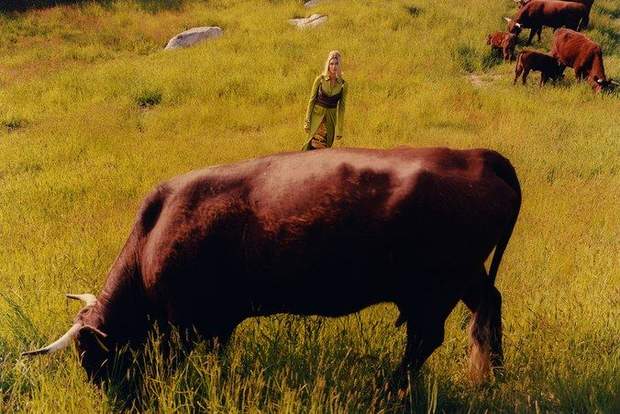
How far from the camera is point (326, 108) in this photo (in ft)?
21.7

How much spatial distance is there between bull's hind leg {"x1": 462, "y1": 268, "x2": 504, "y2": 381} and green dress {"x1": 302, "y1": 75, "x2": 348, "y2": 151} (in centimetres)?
367

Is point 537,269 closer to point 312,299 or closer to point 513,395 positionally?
point 513,395

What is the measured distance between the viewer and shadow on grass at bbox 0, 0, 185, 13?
67.4 feet

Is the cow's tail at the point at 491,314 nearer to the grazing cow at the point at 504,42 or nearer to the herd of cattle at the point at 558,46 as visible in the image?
the herd of cattle at the point at 558,46

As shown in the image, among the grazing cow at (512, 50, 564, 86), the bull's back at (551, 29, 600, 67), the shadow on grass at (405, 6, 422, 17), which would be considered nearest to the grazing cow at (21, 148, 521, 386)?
the grazing cow at (512, 50, 564, 86)

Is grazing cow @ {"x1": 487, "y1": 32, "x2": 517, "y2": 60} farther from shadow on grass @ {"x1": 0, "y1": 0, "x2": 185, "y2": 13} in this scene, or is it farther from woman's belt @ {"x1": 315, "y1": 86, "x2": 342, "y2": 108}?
shadow on grass @ {"x1": 0, "y1": 0, "x2": 185, "y2": 13}

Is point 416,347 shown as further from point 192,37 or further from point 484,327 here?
point 192,37

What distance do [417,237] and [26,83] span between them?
1377 cm

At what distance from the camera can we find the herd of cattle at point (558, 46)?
41.6ft

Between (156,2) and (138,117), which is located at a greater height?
(156,2)

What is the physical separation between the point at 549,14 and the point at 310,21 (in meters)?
8.11

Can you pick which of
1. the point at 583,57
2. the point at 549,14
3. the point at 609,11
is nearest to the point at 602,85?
the point at 583,57

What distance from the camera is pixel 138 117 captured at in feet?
36.4

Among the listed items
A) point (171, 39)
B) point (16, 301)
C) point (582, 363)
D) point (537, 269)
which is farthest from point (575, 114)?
point (171, 39)
